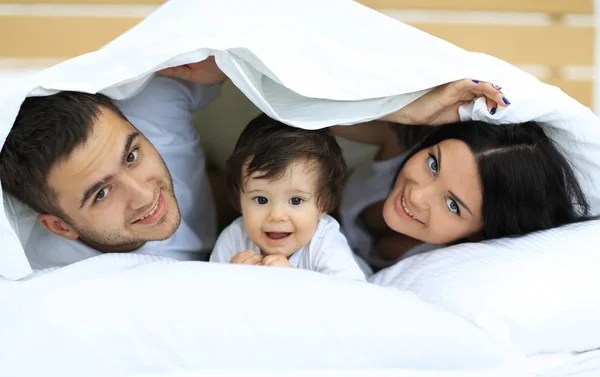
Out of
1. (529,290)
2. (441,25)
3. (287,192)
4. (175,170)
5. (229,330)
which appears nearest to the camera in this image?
(229,330)

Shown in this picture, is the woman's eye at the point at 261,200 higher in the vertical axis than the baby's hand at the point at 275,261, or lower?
higher

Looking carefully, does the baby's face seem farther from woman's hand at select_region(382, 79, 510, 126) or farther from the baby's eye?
woman's hand at select_region(382, 79, 510, 126)

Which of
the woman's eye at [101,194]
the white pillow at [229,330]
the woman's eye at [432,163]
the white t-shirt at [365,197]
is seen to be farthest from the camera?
the white t-shirt at [365,197]

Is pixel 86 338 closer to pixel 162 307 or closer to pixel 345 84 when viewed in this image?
pixel 162 307

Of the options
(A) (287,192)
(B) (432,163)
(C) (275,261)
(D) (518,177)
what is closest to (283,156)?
(A) (287,192)

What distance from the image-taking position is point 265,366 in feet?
2.57

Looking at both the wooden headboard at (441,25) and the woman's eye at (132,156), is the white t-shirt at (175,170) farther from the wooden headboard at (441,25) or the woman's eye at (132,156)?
the wooden headboard at (441,25)

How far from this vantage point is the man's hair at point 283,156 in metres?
1.01

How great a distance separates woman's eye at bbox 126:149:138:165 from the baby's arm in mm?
332

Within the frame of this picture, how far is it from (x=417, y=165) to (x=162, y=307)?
0.52m

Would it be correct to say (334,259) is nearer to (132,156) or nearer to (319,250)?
(319,250)

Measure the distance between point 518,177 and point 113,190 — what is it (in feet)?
2.11

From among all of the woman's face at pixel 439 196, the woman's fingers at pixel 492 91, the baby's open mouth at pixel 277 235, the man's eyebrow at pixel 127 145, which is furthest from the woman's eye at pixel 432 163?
the man's eyebrow at pixel 127 145

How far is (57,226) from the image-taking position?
1.06 m
